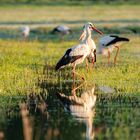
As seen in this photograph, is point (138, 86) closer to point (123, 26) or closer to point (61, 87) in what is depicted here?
point (61, 87)

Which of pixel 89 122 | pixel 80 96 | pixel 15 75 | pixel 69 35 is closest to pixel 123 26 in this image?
pixel 69 35

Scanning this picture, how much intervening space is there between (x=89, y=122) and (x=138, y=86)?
3.95 meters

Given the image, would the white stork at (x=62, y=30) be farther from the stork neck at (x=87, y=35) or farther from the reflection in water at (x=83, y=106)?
the reflection in water at (x=83, y=106)

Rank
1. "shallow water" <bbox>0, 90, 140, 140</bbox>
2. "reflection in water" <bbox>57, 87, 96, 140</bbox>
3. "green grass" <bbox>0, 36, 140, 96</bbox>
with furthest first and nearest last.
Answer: "green grass" <bbox>0, 36, 140, 96</bbox> → "reflection in water" <bbox>57, 87, 96, 140</bbox> → "shallow water" <bbox>0, 90, 140, 140</bbox>

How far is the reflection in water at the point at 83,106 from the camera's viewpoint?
37.1 ft

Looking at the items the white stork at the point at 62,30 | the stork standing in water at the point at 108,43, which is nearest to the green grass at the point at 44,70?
the stork standing in water at the point at 108,43

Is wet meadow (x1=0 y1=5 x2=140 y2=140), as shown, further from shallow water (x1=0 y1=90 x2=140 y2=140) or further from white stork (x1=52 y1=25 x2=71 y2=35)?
white stork (x1=52 y1=25 x2=71 y2=35)

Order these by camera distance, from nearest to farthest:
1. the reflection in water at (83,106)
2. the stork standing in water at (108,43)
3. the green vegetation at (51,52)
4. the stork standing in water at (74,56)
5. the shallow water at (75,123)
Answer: the shallow water at (75,123) < the reflection in water at (83,106) < the green vegetation at (51,52) < the stork standing in water at (74,56) < the stork standing in water at (108,43)

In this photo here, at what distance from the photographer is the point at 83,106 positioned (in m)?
13.0

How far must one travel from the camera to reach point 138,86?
15.2 m

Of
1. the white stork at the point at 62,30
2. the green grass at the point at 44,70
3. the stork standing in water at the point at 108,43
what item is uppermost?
the white stork at the point at 62,30

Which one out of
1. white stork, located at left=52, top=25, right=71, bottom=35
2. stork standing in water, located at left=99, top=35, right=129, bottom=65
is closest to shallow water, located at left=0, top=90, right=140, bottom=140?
stork standing in water, located at left=99, top=35, right=129, bottom=65

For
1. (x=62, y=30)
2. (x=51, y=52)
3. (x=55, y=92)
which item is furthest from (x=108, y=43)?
(x=62, y=30)

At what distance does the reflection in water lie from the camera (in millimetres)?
11303
